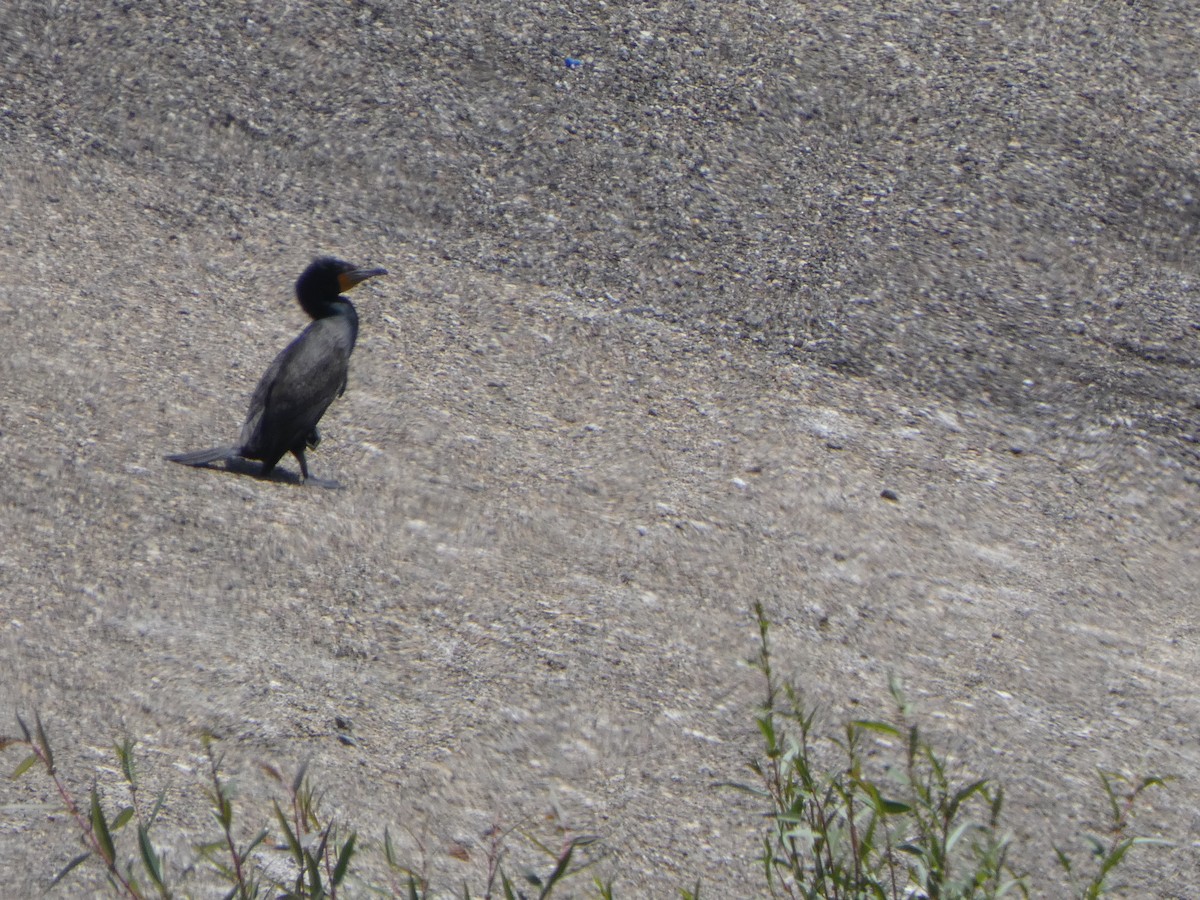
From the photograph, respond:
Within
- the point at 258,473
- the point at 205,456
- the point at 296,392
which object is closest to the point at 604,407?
the point at 296,392

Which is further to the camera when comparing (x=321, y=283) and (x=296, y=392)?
(x=321, y=283)

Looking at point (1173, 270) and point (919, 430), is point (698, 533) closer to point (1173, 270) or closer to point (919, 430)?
point (919, 430)

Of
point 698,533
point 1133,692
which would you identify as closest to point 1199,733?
point 1133,692

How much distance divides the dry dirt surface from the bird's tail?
0.21 feet

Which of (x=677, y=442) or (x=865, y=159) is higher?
(x=865, y=159)

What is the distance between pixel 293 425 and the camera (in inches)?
202

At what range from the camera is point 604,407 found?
240 inches

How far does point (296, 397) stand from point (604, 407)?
1.43 m

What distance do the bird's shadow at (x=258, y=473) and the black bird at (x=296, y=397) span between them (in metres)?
0.02

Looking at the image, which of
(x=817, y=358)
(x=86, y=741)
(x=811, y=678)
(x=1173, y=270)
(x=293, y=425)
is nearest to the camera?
(x=86, y=741)

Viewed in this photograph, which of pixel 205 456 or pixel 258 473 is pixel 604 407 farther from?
pixel 205 456

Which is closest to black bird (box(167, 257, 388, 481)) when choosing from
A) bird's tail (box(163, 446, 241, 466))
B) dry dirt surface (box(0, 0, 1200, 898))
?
bird's tail (box(163, 446, 241, 466))

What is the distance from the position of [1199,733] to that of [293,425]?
125 inches

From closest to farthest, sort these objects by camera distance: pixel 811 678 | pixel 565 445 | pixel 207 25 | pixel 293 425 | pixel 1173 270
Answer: pixel 811 678, pixel 293 425, pixel 565 445, pixel 1173 270, pixel 207 25
